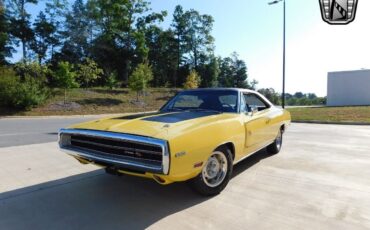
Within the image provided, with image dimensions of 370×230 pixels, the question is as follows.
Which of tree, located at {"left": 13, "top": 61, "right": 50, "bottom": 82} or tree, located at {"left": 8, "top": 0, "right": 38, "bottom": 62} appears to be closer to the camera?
tree, located at {"left": 13, "top": 61, "right": 50, "bottom": 82}

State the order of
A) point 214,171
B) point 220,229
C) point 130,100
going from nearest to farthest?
point 220,229 → point 214,171 → point 130,100

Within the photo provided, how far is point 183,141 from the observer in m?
3.39

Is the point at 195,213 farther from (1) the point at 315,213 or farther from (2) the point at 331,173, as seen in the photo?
(2) the point at 331,173

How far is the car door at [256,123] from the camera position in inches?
195

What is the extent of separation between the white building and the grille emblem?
32850mm

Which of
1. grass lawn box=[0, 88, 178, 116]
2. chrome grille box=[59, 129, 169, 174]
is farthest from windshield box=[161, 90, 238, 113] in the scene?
grass lawn box=[0, 88, 178, 116]

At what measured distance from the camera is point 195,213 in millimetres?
3566

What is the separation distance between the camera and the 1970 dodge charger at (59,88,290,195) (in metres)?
3.34

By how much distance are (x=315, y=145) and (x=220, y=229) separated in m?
5.72

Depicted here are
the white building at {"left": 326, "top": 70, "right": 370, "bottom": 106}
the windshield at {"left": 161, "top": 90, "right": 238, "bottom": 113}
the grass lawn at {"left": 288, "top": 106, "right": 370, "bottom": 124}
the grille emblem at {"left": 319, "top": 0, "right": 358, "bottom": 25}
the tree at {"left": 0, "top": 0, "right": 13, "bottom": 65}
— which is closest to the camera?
the grille emblem at {"left": 319, "top": 0, "right": 358, "bottom": 25}

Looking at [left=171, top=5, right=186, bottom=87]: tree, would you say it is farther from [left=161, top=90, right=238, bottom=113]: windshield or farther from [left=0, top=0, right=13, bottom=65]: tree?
[left=161, top=90, right=238, bottom=113]: windshield

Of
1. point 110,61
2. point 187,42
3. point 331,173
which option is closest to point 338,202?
point 331,173

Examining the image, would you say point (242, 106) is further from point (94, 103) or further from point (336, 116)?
point (94, 103)

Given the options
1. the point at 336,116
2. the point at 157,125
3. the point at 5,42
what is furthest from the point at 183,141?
the point at 5,42
